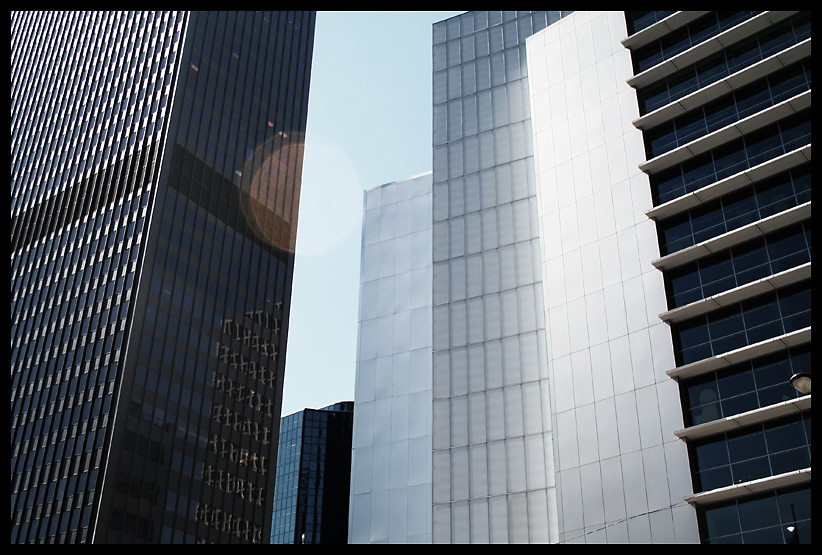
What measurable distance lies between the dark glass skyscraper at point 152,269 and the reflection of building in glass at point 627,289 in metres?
50.1

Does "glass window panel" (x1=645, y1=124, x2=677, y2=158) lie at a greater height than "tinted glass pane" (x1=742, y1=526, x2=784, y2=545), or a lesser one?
greater

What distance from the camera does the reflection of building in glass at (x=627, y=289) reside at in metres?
47.9

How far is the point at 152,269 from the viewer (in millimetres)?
125312

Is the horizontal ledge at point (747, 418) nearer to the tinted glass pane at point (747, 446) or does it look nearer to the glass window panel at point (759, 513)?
the tinted glass pane at point (747, 446)

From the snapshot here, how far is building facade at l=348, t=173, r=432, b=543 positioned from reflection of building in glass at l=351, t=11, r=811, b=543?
3.13ft

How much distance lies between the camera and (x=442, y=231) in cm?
7256

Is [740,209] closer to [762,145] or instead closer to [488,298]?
[762,145]

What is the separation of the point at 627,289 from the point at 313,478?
128814mm

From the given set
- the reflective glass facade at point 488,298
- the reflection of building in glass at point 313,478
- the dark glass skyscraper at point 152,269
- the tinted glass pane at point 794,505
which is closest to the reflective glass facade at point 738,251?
the tinted glass pane at point 794,505

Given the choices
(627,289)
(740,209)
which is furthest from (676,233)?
(627,289)

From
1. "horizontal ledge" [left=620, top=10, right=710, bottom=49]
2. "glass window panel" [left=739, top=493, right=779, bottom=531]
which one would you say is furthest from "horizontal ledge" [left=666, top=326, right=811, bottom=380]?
"horizontal ledge" [left=620, top=10, right=710, bottom=49]

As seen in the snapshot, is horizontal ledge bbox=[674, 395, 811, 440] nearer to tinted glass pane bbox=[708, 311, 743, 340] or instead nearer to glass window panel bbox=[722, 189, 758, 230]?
tinted glass pane bbox=[708, 311, 743, 340]

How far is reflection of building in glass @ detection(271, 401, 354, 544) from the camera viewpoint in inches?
6644
